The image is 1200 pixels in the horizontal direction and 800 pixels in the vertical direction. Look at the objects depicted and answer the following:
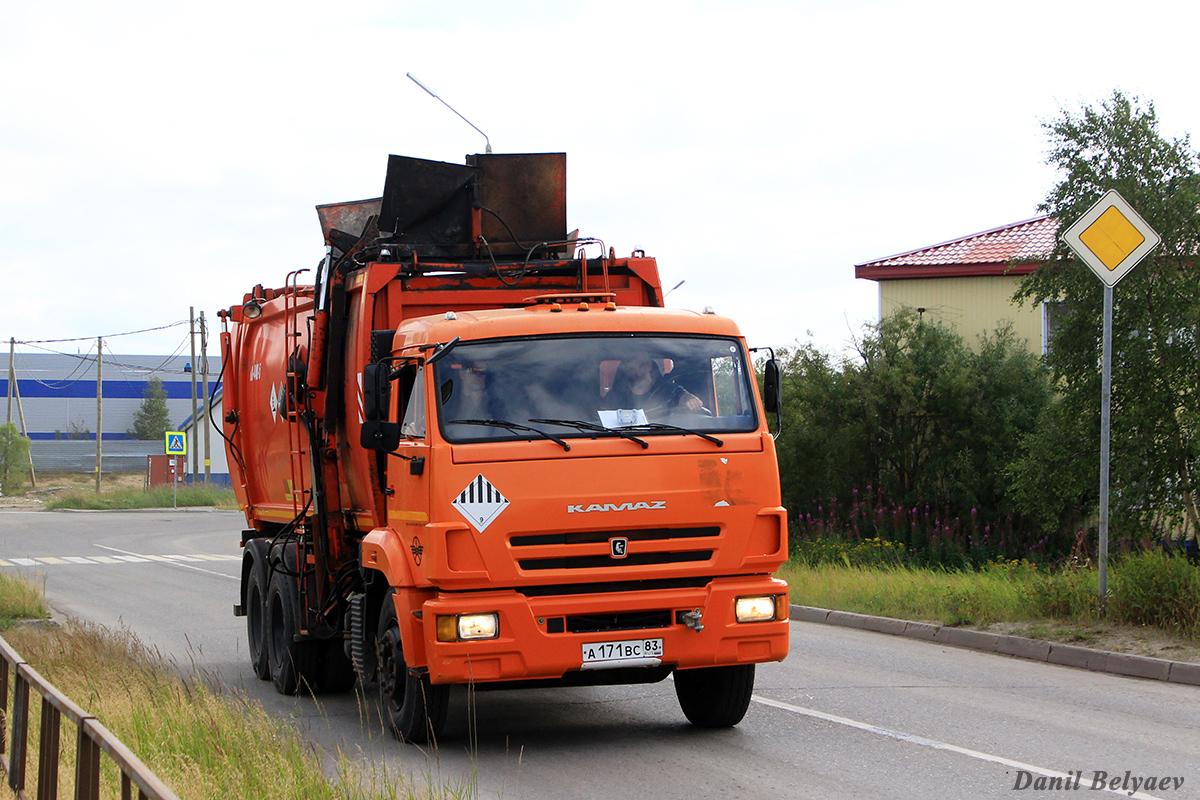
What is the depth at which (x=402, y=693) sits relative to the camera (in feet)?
25.4

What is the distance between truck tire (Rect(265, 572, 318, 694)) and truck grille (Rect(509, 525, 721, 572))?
324cm

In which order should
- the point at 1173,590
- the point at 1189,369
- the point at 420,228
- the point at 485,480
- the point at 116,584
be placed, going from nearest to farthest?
the point at 485,480 → the point at 420,228 → the point at 1173,590 → the point at 1189,369 → the point at 116,584

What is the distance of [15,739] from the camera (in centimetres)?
568

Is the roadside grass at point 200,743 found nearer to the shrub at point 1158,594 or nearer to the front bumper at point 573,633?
the front bumper at point 573,633

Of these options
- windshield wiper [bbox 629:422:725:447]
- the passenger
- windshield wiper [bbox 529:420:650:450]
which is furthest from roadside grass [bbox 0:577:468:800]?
the passenger

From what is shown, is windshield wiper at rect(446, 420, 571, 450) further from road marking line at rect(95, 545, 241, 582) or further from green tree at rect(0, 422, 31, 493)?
green tree at rect(0, 422, 31, 493)

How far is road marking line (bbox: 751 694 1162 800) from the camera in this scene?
21.8ft

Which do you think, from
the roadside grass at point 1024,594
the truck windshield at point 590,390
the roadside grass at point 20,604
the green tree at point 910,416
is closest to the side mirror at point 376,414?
the truck windshield at point 590,390

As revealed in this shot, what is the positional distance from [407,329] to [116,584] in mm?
14494

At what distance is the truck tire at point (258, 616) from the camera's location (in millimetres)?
10875

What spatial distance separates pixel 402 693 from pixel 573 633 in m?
1.33

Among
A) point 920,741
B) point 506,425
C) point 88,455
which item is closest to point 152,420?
point 88,455

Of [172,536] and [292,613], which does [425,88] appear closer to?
[292,613]

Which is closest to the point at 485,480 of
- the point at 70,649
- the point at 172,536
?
the point at 70,649
